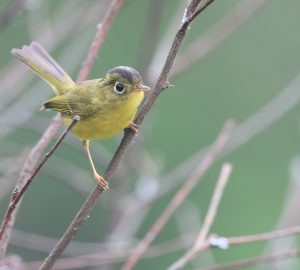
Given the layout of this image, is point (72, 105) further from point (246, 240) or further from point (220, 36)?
point (246, 240)

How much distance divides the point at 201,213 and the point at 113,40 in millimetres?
2670

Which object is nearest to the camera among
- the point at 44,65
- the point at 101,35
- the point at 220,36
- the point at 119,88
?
the point at 101,35

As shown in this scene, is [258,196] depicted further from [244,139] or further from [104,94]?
[104,94]

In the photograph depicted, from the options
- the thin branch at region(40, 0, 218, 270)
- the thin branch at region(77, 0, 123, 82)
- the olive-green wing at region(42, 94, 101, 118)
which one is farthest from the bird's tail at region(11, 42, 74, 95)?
the thin branch at region(40, 0, 218, 270)

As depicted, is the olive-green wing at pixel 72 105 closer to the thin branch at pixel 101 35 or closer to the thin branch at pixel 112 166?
→ the thin branch at pixel 101 35

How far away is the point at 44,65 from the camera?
3672 millimetres

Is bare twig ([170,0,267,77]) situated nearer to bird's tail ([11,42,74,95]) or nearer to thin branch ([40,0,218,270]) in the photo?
bird's tail ([11,42,74,95])

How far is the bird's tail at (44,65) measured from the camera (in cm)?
347

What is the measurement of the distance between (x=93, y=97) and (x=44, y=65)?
15.4 inches

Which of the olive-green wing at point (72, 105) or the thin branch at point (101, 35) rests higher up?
the thin branch at point (101, 35)

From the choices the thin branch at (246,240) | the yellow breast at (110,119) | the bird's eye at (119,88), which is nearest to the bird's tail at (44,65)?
the yellow breast at (110,119)

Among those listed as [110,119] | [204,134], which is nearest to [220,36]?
[110,119]

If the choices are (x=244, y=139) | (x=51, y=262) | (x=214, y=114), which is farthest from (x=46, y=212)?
(x=51, y=262)

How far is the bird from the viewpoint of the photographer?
3180 millimetres
